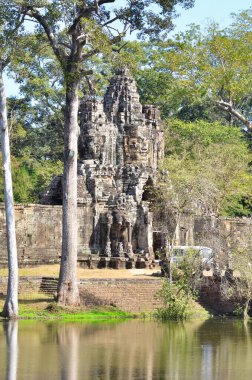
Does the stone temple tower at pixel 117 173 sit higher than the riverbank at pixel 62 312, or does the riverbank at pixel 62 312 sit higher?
the stone temple tower at pixel 117 173

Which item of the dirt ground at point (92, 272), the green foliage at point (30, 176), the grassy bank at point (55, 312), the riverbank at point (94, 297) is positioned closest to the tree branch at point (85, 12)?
the riverbank at point (94, 297)

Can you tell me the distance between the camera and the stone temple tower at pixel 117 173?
141ft

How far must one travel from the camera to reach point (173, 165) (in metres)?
43.9

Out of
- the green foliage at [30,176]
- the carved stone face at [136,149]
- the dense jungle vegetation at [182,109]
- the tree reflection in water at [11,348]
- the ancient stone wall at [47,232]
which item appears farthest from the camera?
the green foliage at [30,176]

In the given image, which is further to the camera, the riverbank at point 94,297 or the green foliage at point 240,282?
the green foliage at point 240,282

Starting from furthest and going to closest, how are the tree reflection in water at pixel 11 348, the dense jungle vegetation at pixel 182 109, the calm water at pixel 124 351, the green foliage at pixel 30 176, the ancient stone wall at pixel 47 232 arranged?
the green foliage at pixel 30 176 < the ancient stone wall at pixel 47 232 < the dense jungle vegetation at pixel 182 109 < the calm water at pixel 124 351 < the tree reflection in water at pixel 11 348

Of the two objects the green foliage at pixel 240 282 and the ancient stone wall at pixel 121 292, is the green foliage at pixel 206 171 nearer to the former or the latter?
the ancient stone wall at pixel 121 292

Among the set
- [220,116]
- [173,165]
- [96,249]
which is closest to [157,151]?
[173,165]

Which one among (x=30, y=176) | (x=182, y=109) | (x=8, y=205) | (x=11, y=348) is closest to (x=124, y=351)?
(x=11, y=348)

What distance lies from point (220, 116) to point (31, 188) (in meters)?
27.1

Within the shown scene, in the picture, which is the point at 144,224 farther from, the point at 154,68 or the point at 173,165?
the point at 154,68

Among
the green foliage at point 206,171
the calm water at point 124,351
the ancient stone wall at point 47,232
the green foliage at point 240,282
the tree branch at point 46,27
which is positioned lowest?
the calm water at point 124,351

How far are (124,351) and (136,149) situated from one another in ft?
78.4

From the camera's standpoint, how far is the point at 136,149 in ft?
151
